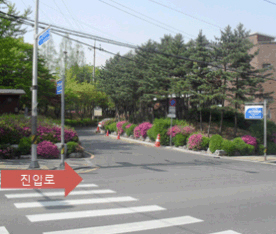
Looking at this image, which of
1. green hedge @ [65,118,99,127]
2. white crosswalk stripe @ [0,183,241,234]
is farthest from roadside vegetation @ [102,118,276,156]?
green hedge @ [65,118,99,127]

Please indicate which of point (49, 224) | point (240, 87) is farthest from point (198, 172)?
point (240, 87)

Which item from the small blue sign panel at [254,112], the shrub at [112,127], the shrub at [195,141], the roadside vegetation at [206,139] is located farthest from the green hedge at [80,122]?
the small blue sign panel at [254,112]

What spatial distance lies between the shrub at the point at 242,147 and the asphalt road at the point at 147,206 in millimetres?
11149

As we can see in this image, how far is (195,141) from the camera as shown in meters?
24.8

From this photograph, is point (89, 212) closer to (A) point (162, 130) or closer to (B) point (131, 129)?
(A) point (162, 130)

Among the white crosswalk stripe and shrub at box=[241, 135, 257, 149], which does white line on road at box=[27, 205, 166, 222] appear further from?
shrub at box=[241, 135, 257, 149]

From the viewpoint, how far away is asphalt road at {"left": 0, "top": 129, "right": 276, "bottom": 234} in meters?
6.11

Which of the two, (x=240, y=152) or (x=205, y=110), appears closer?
(x=240, y=152)

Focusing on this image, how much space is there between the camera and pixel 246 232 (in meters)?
6.01

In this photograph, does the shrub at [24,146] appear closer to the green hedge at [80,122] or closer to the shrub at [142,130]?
the shrub at [142,130]

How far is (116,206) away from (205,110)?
2829 centimetres

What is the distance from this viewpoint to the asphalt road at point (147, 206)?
6.11 meters

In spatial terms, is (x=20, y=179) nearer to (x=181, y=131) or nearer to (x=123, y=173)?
(x=123, y=173)

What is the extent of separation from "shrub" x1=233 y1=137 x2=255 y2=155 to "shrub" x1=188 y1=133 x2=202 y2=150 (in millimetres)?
2760
